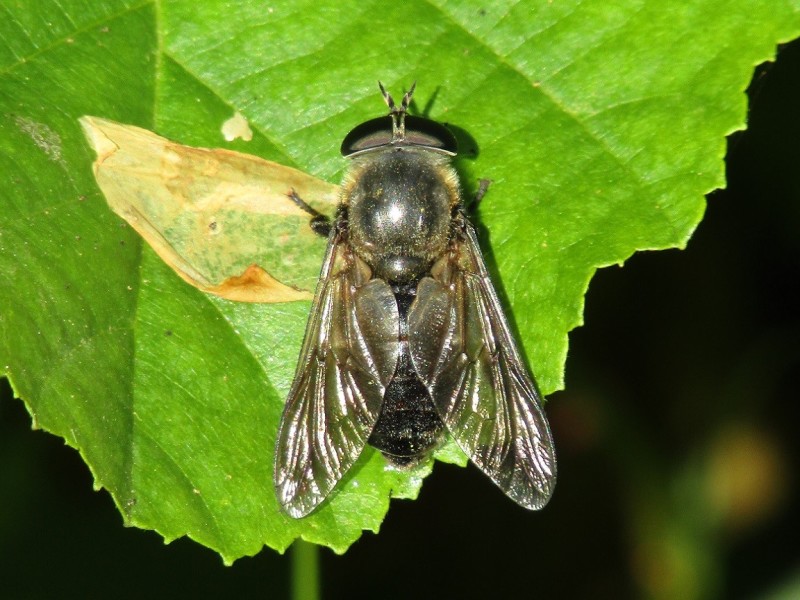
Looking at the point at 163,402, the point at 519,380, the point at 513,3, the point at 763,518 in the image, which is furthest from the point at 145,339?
the point at 763,518

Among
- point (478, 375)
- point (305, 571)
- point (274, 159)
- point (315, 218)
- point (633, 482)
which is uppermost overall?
point (274, 159)

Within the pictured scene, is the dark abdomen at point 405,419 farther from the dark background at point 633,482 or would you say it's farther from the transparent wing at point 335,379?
the dark background at point 633,482

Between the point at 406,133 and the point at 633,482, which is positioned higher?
the point at 406,133

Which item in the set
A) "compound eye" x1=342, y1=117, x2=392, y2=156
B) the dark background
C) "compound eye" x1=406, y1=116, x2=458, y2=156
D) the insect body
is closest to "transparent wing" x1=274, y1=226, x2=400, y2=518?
the insect body

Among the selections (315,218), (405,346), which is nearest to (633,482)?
(405,346)

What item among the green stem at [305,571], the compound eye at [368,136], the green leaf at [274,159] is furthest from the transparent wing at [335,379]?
the green stem at [305,571]

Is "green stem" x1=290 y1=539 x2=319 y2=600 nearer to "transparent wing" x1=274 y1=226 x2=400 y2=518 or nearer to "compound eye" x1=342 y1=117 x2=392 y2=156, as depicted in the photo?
"transparent wing" x1=274 y1=226 x2=400 y2=518

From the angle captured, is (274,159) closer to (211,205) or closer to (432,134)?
(211,205)

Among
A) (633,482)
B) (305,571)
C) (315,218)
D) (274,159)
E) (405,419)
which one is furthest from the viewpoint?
(633,482)
